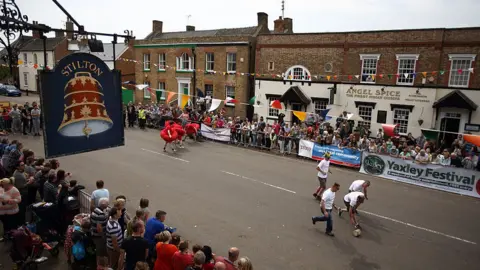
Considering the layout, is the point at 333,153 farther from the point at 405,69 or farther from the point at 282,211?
the point at 405,69

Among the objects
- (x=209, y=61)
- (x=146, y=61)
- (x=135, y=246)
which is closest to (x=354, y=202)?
(x=135, y=246)

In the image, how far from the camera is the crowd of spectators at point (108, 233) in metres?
5.72

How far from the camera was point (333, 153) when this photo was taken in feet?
55.2

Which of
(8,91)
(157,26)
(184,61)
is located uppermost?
(157,26)

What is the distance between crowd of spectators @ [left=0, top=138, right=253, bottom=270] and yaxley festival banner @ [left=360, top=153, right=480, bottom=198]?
419 inches

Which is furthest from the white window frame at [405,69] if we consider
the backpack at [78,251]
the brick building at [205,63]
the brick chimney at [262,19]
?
the backpack at [78,251]

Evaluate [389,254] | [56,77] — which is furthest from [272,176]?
[56,77]

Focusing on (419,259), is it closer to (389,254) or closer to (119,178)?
(389,254)

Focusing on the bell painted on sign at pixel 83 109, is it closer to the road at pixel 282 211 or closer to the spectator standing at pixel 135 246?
the spectator standing at pixel 135 246

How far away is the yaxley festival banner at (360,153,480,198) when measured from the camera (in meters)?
13.1

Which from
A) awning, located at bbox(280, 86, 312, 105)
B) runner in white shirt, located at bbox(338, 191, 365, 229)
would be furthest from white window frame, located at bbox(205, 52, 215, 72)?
runner in white shirt, located at bbox(338, 191, 365, 229)

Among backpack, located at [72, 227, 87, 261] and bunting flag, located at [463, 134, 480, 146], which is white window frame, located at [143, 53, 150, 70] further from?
backpack, located at [72, 227, 87, 261]

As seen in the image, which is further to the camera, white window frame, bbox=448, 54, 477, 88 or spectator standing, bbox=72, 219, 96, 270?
white window frame, bbox=448, 54, 477, 88

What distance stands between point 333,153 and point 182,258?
1243 centimetres
